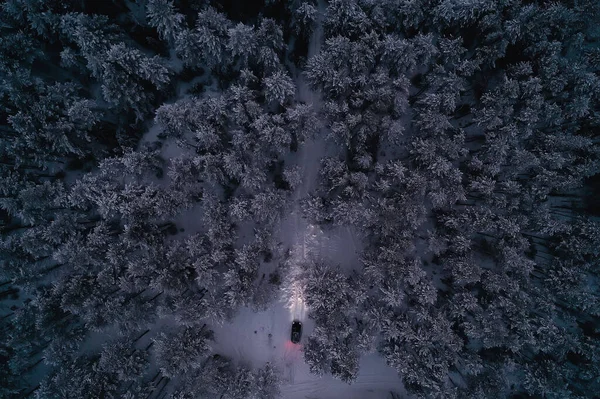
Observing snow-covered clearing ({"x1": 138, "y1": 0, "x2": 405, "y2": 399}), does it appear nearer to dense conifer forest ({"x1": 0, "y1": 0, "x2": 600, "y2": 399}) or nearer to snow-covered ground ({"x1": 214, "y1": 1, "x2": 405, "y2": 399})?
snow-covered ground ({"x1": 214, "y1": 1, "x2": 405, "y2": 399})

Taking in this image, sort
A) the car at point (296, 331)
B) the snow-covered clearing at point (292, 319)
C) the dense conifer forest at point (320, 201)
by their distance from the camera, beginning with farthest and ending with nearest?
the snow-covered clearing at point (292, 319)
the car at point (296, 331)
the dense conifer forest at point (320, 201)

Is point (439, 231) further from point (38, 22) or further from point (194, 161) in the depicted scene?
point (38, 22)

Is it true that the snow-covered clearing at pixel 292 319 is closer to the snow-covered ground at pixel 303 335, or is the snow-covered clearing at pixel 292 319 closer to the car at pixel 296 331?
the snow-covered ground at pixel 303 335

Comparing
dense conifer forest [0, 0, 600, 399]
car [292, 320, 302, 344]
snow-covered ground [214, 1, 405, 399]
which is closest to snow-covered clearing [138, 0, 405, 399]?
snow-covered ground [214, 1, 405, 399]

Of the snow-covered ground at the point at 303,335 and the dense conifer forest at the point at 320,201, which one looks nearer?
the dense conifer forest at the point at 320,201

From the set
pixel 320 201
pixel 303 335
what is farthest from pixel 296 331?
pixel 320 201

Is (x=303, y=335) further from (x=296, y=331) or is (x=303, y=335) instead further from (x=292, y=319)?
(x=292, y=319)

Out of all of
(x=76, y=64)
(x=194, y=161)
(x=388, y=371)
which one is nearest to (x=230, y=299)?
(x=194, y=161)

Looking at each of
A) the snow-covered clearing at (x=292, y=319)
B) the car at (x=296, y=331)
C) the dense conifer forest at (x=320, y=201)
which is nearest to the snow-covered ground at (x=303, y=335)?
the snow-covered clearing at (x=292, y=319)
